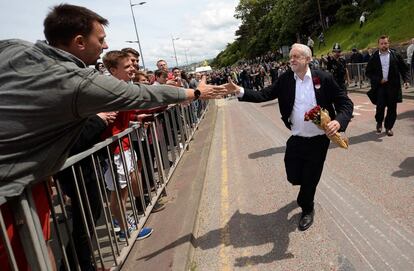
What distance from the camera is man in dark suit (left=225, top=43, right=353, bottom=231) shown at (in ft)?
14.4

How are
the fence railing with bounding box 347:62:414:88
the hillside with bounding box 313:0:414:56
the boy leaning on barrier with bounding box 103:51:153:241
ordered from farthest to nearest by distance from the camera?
the hillside with bounding box 313:0:414:56 → the fence railing with bounding box 347:62:414:88 → the boy leaning on barrier with bounding box 103:51:153:241

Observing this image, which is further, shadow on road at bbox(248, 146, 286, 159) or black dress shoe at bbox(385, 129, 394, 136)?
black dress shoe at bbox(385, 129, 394, 136)

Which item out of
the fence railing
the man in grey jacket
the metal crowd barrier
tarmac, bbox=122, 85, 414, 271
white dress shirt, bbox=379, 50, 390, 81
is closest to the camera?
the man in grey jacket

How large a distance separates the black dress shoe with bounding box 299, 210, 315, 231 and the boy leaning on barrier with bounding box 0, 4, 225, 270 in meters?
2.68

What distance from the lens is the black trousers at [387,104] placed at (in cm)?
855

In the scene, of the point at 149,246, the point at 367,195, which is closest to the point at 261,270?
the point at 149,246

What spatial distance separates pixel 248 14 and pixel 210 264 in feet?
339

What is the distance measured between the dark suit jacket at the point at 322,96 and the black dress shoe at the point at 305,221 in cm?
104

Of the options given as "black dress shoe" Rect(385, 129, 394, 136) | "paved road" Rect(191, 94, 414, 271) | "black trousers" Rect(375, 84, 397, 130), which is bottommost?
"black dress shoe" Rect(385, 129, 394, 136)

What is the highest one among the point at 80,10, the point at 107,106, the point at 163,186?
the point at 80,10

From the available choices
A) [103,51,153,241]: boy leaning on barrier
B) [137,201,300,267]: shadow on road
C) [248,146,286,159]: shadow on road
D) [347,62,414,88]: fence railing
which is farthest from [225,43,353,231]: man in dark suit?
[347,62,414,88]: fence railing

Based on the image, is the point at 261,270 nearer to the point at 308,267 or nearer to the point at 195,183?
the point at 308,267

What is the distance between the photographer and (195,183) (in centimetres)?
648

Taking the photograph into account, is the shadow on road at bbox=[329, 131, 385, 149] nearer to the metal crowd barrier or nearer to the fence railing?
the metal crowd barrier
